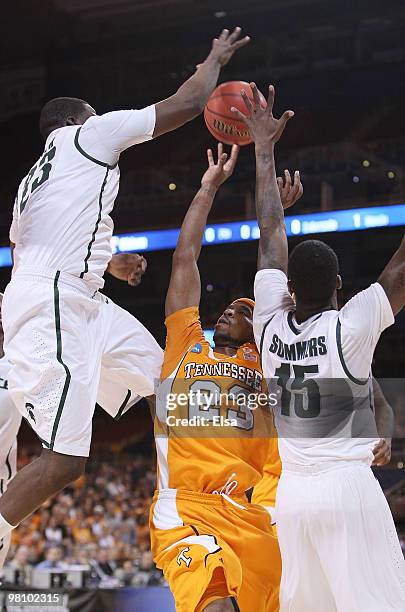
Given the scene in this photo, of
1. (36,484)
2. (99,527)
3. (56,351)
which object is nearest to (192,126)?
(99,527)

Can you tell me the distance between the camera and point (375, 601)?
2.73 m

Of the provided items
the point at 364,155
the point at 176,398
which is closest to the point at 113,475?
the point at 364,155

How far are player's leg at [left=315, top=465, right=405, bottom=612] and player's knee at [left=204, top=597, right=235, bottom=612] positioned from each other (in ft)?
1.55

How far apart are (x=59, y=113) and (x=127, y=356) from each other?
1083 mm

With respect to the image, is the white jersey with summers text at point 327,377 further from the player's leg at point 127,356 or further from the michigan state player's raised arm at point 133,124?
the michigan state player's raised arm at point 133,124

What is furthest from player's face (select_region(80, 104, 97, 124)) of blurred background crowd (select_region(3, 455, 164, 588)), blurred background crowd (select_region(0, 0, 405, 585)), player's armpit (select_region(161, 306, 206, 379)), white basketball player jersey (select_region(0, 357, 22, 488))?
blurred background crowd (select_region(0, 0, 405, 585))

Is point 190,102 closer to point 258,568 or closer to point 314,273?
point 314,273

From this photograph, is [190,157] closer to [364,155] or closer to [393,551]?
[364,155]

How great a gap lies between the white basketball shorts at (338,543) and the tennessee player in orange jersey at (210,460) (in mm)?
346

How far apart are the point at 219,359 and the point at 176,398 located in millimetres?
245

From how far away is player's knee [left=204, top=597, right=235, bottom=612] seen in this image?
3.10 meters

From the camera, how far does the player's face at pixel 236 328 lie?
3.82 m

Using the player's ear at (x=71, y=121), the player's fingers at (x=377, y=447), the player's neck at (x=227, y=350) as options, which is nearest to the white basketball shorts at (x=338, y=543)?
the player's fingers at (x=377, y=447)

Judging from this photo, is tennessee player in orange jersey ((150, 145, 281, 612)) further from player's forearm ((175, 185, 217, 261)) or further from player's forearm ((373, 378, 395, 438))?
player's forearm ((373, 378, 395, 438))
